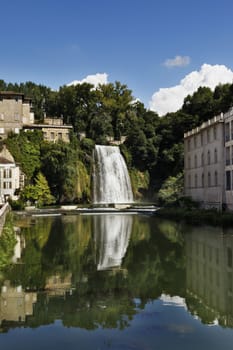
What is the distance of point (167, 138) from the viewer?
76.6 metres

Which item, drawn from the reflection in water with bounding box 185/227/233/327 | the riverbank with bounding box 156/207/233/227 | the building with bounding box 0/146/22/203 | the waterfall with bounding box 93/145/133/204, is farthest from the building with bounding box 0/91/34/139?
the reflection in water with bounding box 185/227/233/327

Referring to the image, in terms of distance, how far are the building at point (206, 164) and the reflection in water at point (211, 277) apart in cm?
1425

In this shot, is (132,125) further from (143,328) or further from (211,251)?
(143,328)

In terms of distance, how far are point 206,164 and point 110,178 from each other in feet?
80.2

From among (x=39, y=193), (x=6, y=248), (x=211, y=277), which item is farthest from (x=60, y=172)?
(x=211, y=277)

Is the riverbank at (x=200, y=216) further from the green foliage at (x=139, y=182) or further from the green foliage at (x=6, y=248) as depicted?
the green foliage at (x=139, y=182)

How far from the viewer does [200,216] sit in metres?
36.2

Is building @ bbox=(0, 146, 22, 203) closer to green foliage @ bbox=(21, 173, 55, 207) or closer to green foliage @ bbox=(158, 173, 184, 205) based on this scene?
green foliage @ bbox=(21, 173, 55, 207)

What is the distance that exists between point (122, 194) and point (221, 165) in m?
28.4

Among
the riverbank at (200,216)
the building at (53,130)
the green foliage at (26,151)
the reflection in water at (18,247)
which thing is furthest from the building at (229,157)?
the building at (53,130)

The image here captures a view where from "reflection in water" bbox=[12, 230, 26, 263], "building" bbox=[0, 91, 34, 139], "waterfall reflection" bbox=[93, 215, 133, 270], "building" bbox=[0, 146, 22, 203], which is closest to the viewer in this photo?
"waterfall reflection" bbox=[93, 215, 133, 270]

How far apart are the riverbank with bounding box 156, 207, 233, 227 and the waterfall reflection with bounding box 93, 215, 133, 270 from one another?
5871 mm

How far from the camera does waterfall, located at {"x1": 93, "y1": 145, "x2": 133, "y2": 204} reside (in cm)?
6519

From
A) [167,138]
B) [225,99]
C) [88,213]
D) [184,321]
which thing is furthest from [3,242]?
[167,138]
